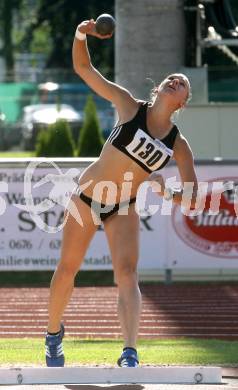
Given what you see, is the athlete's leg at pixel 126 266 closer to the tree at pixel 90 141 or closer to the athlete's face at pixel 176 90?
the athlete's face at pixel 176 90

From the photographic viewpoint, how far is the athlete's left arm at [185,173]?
24.6ft

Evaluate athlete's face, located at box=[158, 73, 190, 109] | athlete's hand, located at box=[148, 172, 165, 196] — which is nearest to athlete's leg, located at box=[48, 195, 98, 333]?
athlete's hand, located at box=[148, 172, 165, 196]

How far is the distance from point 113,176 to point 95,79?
0.59 metres

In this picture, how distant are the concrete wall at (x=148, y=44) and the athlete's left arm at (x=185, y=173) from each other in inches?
469

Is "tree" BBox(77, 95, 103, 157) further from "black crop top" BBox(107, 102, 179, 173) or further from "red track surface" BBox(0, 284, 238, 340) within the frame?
"black crop top" BBox(107, 102, 179, 173)

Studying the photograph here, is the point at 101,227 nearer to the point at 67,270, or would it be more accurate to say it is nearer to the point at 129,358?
the point at 67,270

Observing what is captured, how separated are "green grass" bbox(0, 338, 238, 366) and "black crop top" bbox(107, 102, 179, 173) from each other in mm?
1638

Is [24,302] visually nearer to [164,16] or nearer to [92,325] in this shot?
[92,325]

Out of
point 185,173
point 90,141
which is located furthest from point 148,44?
point 185,173

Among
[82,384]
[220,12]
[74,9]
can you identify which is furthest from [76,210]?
[74,9]

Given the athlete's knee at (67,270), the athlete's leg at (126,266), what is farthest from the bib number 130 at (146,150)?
the athlete's knee at (67,270)

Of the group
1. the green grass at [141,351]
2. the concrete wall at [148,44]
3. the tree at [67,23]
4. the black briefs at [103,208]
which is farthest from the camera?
the tree at [67,23]

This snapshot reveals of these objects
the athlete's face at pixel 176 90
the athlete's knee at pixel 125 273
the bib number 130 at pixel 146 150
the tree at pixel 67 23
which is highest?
the tree at pixel 67 23

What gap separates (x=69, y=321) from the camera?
38.7 feet
